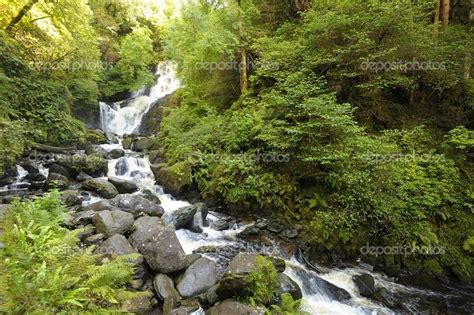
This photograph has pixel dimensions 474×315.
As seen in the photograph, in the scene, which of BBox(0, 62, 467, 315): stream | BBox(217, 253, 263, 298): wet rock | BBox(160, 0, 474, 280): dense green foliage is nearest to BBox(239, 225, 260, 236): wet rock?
BBox(0, 62, 467, 315): stream

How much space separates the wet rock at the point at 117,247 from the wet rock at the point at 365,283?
4.67 metres

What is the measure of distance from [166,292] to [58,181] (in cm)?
647

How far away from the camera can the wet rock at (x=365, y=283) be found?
5941mm

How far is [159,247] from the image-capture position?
542 centimetres

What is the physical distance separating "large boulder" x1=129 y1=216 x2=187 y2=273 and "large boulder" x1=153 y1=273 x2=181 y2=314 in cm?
18

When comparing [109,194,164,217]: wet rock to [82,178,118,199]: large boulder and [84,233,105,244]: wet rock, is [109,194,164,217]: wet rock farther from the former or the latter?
[82,178,118,199]: large boulder

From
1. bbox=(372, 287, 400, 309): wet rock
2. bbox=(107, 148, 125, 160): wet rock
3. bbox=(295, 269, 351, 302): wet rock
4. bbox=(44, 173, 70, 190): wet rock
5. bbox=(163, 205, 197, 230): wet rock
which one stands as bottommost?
bbox=(372, 287, 400, 309): wet rock

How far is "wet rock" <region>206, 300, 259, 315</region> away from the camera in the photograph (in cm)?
434

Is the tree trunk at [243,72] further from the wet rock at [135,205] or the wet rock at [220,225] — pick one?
the wet rock at [135,205]

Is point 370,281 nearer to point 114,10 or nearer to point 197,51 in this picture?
point 197,51

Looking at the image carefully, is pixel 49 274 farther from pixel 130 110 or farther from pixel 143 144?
pixel 130 110

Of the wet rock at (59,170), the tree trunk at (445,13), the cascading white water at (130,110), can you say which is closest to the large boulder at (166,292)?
the wet rock at (59,170)

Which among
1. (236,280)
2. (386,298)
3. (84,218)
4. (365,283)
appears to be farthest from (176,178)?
(386,298)

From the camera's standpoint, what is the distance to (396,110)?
30.9ft
